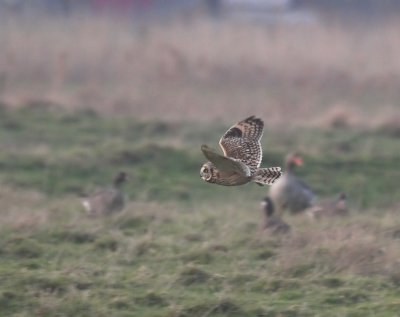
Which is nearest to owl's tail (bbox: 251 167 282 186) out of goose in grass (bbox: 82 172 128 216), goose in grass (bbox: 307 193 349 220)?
goose in grass (bbox: 82 172 128 216)

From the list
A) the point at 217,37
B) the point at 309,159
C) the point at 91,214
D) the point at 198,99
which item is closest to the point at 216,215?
the point at 91,214

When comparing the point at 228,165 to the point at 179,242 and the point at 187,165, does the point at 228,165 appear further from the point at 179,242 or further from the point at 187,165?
the point at 187,165

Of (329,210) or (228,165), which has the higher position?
(329,210)

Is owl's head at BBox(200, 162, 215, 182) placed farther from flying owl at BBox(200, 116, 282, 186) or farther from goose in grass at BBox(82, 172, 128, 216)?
goose in grass at BBox(82, 172, 128, 216)

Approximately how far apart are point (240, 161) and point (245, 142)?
623 millimetres

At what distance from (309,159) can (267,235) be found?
18.0ft

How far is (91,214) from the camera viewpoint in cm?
1014

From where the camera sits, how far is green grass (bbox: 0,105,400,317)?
22.9ft

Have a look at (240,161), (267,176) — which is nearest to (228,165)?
(240,161)

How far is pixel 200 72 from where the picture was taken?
802 inches

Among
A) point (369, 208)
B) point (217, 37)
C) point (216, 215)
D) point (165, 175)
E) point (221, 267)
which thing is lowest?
point (221, 267)

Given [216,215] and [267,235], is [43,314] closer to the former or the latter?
[267,235]

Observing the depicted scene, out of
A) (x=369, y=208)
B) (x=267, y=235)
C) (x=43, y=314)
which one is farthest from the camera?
(x=369, y=208)

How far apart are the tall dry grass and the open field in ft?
0.14
